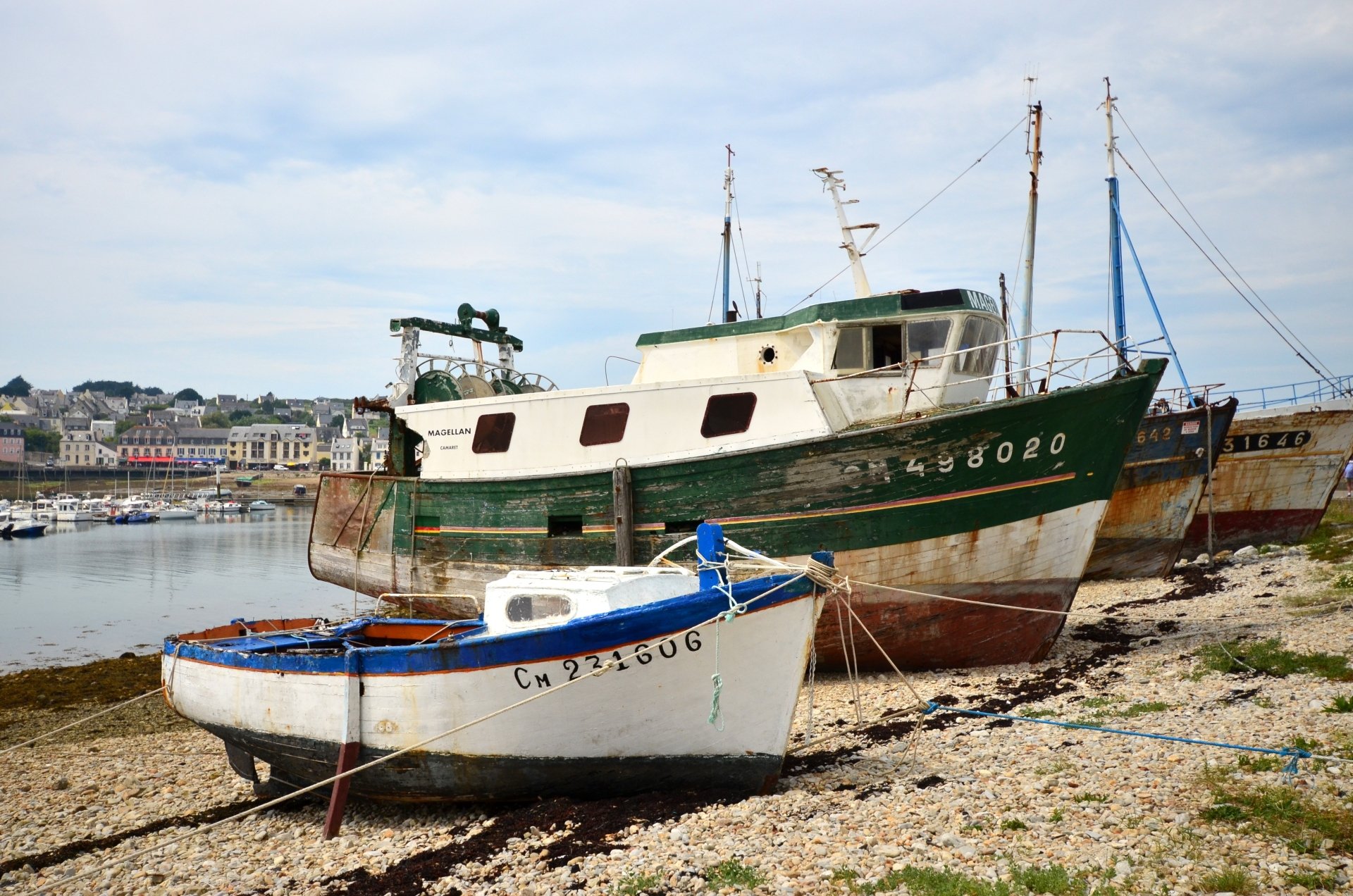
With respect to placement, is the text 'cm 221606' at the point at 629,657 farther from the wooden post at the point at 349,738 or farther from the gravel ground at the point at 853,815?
the wooden post at the point at 349,738

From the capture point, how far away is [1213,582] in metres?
18.8

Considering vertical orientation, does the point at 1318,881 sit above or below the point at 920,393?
below

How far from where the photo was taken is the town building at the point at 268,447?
13725 centimetres

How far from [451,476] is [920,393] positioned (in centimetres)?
814

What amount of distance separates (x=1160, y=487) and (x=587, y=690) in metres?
17.4

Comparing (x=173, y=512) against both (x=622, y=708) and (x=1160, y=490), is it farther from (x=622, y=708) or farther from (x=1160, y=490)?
(x=622, y=708)

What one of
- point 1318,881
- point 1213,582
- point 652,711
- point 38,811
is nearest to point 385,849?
point 652,711

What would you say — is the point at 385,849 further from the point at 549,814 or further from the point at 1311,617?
the point at 1311,617

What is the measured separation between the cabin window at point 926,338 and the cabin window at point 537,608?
7.08 meters

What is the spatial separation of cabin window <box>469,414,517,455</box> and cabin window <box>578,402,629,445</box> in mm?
1626

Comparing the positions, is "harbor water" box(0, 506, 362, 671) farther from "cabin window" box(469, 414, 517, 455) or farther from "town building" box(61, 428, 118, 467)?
"town building" box(61, 428, 118, 467)

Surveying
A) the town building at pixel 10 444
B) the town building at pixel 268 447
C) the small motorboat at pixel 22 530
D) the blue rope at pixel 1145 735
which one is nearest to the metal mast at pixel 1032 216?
the blue rope at pixel 1145 735

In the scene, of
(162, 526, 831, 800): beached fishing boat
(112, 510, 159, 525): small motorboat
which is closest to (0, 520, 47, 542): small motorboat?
(112, 510, 159, 525): small motorboat

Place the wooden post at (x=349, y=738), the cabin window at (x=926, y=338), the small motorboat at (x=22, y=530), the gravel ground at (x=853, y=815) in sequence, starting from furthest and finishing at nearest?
the small motorboat at (x=22, y=530) < the cabin window at (x=926, y=338) < the wooden post at (x=349, y=738) < the gravel ground at (x=853, y=815)
